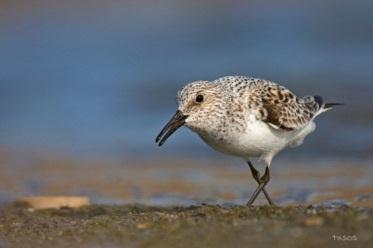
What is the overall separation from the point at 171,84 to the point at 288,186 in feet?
21.8

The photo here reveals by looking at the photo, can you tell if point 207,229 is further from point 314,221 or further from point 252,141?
point 252,141

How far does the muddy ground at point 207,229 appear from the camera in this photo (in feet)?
18.1

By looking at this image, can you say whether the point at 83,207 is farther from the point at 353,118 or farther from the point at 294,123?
the point at 353,118

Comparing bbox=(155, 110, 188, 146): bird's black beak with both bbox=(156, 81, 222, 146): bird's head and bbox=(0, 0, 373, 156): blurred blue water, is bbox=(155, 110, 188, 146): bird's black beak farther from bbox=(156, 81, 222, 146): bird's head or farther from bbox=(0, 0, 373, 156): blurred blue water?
bbox=(0, 0, 373, 156): blurred blue water

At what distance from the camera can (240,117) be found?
7203 mm

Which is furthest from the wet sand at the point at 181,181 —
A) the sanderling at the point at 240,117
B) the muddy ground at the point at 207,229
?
the muddy ground at the point at 207,229

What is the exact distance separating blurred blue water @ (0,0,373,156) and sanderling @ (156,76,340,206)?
10.9 feet

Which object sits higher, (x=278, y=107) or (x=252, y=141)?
(x=278, y=107)

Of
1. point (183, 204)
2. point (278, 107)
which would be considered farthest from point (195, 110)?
point (183, 204)

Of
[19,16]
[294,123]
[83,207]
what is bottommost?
[83,207]

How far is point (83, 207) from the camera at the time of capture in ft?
27.0

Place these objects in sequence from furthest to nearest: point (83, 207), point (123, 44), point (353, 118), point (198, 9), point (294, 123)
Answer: point (198, 9)
point (123, 44)
point (353, 118)
point (83, 207)
point (294, 123)

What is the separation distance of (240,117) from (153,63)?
33.7 feet

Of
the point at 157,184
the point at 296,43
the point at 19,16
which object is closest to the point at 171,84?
the point at 296,43
